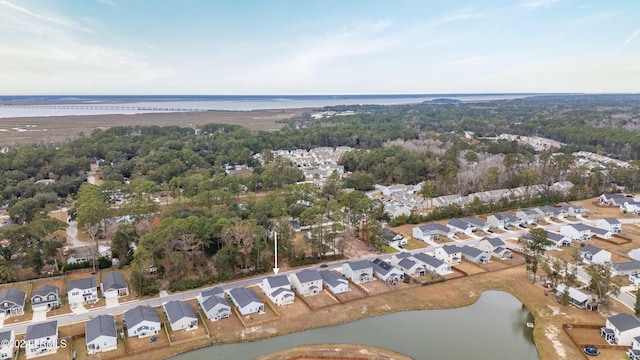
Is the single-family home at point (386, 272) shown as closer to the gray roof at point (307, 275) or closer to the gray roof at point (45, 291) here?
the gray roof at point (307, 275)

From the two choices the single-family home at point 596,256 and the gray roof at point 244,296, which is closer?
the gray roof at point 244,296

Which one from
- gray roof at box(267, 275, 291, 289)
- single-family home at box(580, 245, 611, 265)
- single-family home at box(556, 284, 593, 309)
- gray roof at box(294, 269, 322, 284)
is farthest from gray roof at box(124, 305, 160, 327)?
single-family home at box(580, 245, 611, 265)

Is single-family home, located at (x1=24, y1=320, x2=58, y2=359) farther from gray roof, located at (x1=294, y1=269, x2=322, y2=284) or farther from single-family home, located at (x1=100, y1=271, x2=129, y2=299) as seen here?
gray roof, located at (x1=294, y1=269, x2=322, y2=284)

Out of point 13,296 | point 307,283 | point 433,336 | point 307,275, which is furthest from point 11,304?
point 433,336

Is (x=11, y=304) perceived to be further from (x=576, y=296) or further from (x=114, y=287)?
(x=576, y=296)

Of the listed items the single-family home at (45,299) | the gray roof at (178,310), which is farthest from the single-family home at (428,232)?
the single-family home at (45,299)

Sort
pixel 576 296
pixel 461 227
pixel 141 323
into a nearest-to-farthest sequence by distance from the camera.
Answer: pixel 141 323 → pixel 576 296 → pixel 461 227

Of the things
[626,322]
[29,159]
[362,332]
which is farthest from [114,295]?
[29,159]
